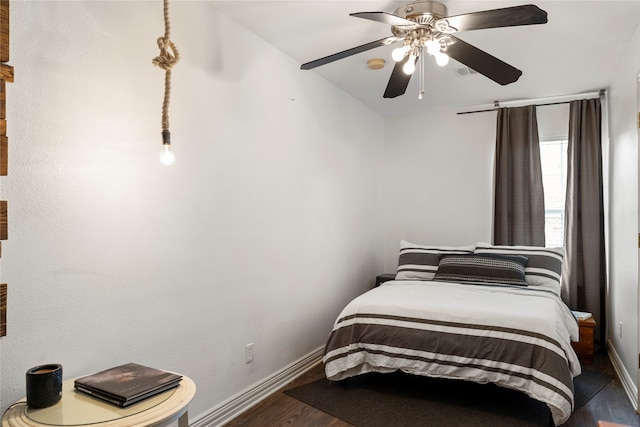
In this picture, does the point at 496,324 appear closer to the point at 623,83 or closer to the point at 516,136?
the point at 623,83

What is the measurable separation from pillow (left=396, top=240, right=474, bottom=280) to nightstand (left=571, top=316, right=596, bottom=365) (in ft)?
3.57

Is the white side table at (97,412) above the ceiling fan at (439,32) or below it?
below

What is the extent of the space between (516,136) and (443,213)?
1.10 m

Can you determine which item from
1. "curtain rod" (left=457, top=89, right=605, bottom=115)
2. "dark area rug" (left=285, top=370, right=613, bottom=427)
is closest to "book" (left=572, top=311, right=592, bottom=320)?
"dark area rug" (left=285, top=370, right=613, bottom=427)

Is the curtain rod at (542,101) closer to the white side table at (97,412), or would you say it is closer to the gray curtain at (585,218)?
the gray curtain at (585,218)

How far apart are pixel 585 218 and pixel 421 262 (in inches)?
62.7

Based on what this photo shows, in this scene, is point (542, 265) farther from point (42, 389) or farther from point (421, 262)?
point (42, 389)

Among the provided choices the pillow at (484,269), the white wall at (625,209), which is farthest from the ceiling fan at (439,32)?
the pillow at (484,269)

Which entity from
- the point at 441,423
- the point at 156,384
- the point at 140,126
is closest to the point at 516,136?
the point at 441,423

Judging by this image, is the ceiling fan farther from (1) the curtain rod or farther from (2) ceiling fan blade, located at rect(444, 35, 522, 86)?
(1) the curtain rod

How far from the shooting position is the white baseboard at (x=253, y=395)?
7.98 ft

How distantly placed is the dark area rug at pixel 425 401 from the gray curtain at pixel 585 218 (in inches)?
36.8

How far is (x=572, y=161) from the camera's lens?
4.12m

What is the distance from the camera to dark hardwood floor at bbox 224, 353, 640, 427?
253cm
